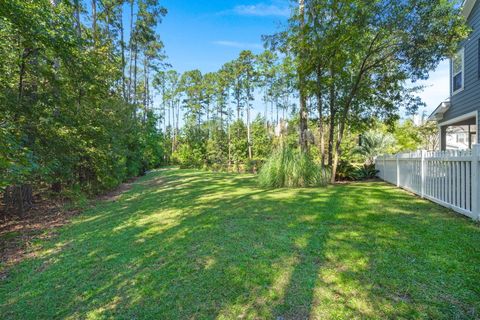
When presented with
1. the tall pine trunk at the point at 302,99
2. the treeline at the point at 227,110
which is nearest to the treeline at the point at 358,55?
the tall pine trunk at the point at 302,99

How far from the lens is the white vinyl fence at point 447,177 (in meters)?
3.31

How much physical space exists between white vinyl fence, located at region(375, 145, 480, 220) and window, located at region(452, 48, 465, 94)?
4302mm

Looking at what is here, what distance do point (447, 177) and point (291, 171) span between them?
11.7 ft

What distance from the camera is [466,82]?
7.83 m

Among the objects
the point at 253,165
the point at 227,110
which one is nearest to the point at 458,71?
the point at 253,165

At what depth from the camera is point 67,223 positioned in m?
4.63

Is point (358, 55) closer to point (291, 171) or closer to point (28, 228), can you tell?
point (291, 171)

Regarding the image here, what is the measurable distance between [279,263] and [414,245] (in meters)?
1.43

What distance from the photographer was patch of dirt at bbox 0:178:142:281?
317 centimetres

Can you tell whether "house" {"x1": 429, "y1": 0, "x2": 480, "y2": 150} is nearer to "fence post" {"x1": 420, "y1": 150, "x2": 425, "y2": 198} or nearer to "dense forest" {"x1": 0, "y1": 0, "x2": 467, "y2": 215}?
"dense forest" {"x1": 0, "y1": 0, "x2": 467, "y2": 215}

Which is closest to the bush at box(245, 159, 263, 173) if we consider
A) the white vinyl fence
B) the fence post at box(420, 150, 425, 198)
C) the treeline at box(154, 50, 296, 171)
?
the treeline at box(154, 50, 296, 171)

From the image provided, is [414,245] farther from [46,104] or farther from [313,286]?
[46,104]

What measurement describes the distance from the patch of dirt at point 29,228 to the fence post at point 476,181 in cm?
542

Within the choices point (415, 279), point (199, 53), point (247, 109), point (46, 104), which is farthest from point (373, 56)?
point (247, 109)
